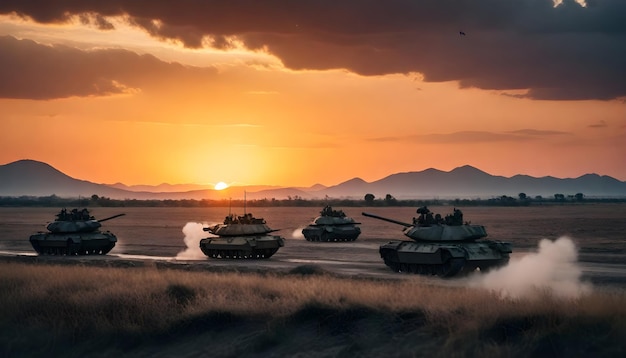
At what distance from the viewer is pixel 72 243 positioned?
50.9m

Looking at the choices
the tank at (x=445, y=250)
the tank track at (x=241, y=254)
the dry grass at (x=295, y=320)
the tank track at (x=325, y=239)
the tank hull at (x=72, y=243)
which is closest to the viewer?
the dry grass at (x=295, y=320)

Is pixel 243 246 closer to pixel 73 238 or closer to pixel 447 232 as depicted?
pixel 73 238

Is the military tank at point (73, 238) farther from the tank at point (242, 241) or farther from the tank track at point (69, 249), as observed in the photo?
the tank at point (242, 241)

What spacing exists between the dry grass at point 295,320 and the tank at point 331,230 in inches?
1480

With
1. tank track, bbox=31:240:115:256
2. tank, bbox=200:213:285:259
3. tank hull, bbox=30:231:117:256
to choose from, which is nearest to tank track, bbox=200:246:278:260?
tank, bbox=200:213:285:259

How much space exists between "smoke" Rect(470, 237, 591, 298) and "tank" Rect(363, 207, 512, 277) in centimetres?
80

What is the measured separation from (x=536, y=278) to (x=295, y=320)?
14.7 meters

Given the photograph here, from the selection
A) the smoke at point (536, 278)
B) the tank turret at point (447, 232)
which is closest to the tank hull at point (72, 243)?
the tank turret at point (447, 232)

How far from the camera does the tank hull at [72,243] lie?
5109 cm

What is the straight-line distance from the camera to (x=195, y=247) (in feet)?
197

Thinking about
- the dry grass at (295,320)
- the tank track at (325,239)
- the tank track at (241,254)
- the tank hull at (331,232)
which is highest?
the tank hull at (331,232)

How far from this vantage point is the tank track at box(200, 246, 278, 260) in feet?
155

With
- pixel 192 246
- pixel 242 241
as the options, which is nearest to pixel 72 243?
pixel 242 241

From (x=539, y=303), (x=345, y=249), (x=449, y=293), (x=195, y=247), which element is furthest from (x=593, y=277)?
(x=195, y=247)
